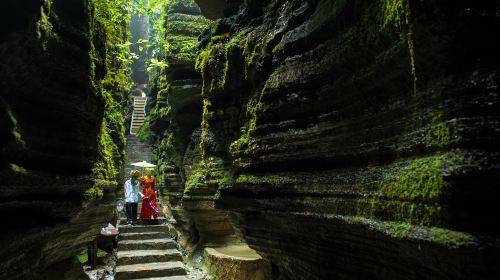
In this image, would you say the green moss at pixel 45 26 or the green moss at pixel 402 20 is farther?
the green moss at pixel 45 26

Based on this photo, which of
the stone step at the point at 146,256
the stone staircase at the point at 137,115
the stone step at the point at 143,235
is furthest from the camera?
the stone staircase at the point at 137,115

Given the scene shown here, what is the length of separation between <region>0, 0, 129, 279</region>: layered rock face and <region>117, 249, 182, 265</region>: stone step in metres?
5.41

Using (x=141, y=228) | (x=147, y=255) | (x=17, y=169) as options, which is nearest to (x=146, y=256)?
(x=147, y=255)

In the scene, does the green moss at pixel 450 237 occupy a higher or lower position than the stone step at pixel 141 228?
higher

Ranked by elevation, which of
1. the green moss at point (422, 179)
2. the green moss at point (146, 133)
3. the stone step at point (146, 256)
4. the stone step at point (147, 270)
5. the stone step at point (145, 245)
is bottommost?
the stone step at point (147, 270)

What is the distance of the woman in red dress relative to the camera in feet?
39.6

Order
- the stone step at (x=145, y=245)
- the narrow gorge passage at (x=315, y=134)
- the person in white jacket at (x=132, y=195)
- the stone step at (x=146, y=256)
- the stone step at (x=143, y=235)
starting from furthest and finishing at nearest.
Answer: the person in white jacket at (x=132, y=195) → the stone step at (x=143, y=235) → the stone step at (x=145, y=245) → the stone step at (x=146, y=256) → the narrow gorge passage at (x=315, y=134)

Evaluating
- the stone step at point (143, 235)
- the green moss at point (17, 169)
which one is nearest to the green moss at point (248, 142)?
the green moss at point (17, 169)

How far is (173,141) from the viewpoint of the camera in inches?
513

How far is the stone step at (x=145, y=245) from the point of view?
10.5m

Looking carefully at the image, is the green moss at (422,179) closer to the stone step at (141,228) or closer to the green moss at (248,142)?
the green moss at (248,142)

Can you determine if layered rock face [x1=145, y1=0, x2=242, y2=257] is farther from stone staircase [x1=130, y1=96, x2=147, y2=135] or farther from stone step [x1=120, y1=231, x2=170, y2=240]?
stone staircase [x1=130, y1=96, x2=147, y2=135]

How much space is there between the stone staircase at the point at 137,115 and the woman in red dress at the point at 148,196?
14.6 metres

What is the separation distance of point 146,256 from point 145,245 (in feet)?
2.52
